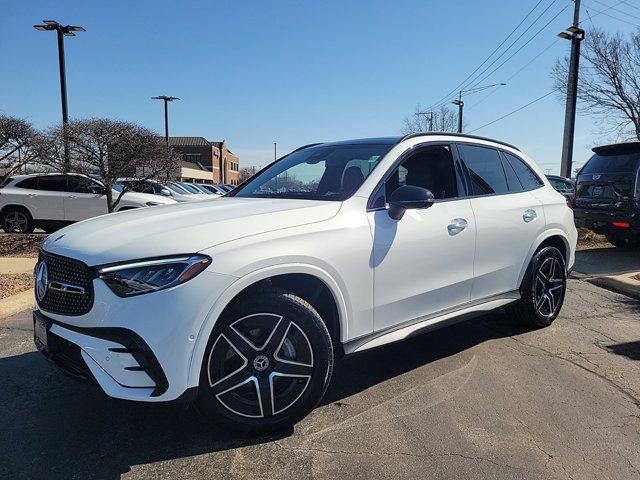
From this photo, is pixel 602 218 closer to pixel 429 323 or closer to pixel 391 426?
pixel 429 323

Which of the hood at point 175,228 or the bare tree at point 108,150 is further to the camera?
the bare tree at point 108,150

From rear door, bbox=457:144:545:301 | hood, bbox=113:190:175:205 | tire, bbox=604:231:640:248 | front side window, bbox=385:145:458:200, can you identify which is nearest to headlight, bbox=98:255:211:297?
front side window, bbox=385:145:458:200

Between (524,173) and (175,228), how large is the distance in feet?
11.7

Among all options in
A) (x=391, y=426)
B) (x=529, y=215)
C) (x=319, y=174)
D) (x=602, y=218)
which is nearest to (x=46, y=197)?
(x=319, y=174)

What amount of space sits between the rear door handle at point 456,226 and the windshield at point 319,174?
0.75 metres

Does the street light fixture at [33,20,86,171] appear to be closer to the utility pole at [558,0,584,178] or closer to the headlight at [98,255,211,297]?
the headlight at [98,255,211,297]

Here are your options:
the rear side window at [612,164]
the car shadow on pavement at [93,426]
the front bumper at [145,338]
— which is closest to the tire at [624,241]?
the rear side window at [612,164]

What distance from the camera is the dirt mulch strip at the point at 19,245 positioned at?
961 cm

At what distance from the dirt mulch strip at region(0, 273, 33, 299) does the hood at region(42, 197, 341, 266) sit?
3.78m

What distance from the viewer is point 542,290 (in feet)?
15.6

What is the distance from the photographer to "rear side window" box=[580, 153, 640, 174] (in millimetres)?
8445

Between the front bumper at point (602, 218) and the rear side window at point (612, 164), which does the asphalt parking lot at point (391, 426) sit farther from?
the rear side window at point (612, 164)

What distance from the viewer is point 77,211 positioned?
1235 centimetres

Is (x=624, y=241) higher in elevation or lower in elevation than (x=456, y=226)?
lower
